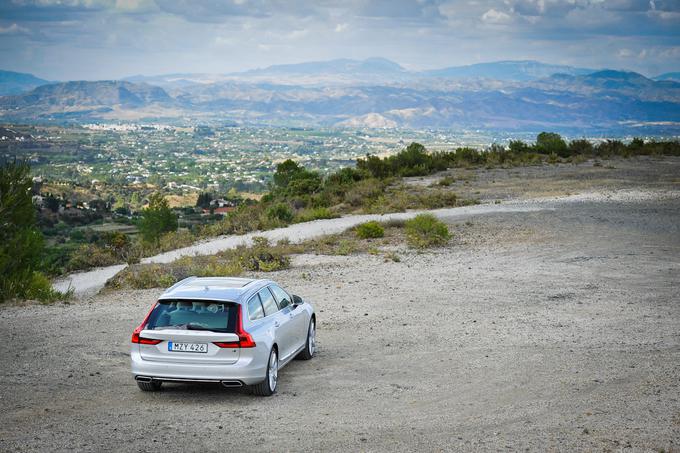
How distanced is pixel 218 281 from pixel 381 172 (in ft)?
117

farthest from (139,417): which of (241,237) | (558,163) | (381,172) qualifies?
(558,163)

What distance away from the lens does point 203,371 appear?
9359 mm

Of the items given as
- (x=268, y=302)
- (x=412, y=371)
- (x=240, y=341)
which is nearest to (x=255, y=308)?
(x=268, y=302)

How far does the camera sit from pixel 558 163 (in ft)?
157

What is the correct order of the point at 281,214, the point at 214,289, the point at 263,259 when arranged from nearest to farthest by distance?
the point at 214,289 → the point at 263,259 → the point at 281,214

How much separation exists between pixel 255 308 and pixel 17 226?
11.8 metres

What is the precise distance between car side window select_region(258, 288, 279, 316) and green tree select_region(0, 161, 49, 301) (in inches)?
377

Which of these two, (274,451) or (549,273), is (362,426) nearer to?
(274,451)

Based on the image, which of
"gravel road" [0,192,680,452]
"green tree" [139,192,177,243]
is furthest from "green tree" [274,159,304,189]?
"gravel road" [0,192,680,452]

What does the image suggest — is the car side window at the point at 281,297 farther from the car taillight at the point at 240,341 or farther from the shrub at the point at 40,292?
the shrub at the point at 40,292

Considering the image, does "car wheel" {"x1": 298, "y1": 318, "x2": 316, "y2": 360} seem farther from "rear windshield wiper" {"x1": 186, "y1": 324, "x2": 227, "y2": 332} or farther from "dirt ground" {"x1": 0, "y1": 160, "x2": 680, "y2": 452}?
"rear windshield wiper" {"x1": 186, "y1": 324, "x2": 227, "y2": 332}

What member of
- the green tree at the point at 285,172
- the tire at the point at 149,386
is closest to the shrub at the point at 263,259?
the tire at the point at 149,386

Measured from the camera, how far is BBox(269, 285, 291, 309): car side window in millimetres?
11055

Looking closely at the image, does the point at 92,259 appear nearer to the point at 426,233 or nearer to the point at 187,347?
the point at 426,233
